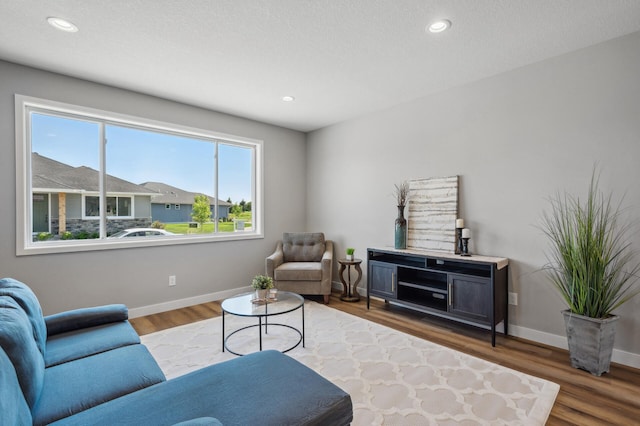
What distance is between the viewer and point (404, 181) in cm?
395

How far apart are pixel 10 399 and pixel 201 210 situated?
344 cm

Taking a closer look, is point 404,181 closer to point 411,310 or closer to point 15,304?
point 411,310

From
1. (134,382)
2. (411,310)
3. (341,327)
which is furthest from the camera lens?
(411,310)

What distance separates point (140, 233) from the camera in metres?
3.77

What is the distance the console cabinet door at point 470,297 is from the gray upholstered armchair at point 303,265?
1593 millimetres

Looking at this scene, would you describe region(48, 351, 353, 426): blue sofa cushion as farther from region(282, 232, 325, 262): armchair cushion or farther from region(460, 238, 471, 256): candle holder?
region(282, 232, 325, 262): armchair cushion

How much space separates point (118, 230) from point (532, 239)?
4404mm

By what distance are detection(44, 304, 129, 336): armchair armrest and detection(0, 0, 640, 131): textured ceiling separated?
81.8 inches

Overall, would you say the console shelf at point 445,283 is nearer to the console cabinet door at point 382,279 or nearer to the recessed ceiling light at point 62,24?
the console cabinet door at point 382,279

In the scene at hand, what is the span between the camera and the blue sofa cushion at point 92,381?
1.31 m

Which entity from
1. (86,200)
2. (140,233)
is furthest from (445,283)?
(86,200)

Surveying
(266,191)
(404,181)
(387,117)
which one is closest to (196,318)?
(266,191)

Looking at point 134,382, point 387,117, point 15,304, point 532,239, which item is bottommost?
point 134,382

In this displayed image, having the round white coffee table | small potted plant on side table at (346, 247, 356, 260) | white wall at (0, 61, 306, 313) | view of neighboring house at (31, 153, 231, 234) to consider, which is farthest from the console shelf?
view of neighboring house at (31, 153, 231, 234)
